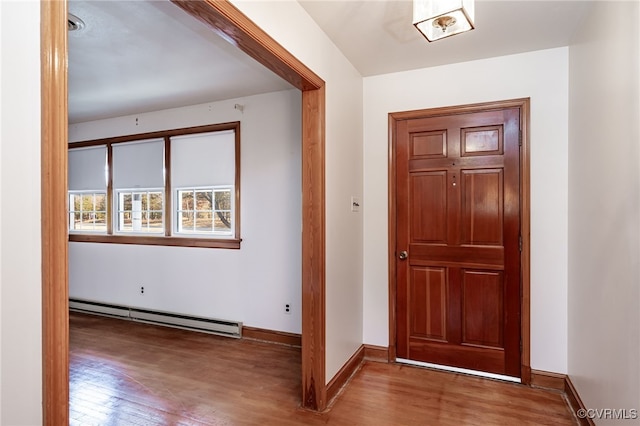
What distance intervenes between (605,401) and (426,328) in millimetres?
1354

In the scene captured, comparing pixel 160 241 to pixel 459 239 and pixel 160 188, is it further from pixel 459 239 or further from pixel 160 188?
pixel 459 239

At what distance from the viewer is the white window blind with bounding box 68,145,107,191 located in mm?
4773

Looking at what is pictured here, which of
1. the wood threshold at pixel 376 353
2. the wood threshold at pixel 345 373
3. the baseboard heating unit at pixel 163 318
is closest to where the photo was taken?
the wood threshold at pixel 345 373

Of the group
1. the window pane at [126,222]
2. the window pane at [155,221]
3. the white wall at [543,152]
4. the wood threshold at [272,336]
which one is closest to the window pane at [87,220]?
the window pane at [126,222]

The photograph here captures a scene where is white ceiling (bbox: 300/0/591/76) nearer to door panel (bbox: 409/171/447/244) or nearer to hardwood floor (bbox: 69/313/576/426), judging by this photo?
door panel (bbox: 409/171/447/244)

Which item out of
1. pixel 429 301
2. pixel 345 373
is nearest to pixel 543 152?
pixel 429 301

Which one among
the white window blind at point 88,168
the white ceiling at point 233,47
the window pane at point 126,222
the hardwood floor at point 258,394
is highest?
the white ceiling at point 233,47

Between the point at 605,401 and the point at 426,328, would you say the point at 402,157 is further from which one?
the point at 605,401

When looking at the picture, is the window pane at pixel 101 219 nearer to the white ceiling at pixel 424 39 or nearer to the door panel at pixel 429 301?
the white ceiling at pixel 424 39

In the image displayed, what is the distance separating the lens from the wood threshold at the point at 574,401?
85.4 inches

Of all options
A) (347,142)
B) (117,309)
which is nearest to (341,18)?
(347,142)

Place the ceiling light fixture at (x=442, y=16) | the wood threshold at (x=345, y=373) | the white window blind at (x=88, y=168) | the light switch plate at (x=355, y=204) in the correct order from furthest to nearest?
the white window blind at (x=88, y=168)
the light switch plate at (x=355, y=204)
the wood threshold at (x=345, y=373)
the ceiling light fixture at (x=442, y=16)

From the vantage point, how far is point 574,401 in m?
2.43

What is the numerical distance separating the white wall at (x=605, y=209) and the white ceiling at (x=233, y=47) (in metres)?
0.38
